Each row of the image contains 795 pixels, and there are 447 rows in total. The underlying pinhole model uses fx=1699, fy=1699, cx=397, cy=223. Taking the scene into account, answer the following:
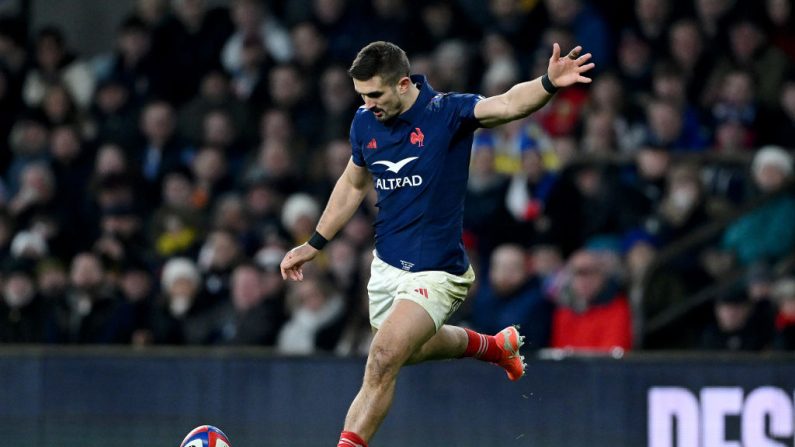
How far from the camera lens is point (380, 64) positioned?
821 cm

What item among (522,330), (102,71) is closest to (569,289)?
(522,330)

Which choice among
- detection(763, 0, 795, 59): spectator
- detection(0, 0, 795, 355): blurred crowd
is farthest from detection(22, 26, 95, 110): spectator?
detection(763, 0, 795, 59): spectator

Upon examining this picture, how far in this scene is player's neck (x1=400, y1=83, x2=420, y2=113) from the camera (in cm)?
841

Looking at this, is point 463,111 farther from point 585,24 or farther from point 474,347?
point 585,24

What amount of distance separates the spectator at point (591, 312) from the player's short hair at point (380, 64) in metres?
3.75

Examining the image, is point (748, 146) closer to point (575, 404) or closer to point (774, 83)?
point (774, 83)

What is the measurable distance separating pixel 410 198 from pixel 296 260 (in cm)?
79

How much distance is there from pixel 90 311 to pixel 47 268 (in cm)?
84

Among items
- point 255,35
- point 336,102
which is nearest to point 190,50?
point 255,35

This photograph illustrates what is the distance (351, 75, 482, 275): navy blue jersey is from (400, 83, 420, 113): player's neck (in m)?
0.02

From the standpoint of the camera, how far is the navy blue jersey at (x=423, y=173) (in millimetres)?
8438

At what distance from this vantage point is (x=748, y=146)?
12.7 metres

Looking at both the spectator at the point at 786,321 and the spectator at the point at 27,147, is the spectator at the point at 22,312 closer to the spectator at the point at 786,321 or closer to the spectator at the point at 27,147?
the spectator at the point at 27,147

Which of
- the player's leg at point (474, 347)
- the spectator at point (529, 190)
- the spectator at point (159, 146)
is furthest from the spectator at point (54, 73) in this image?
the player's leg at point (474, 347)
